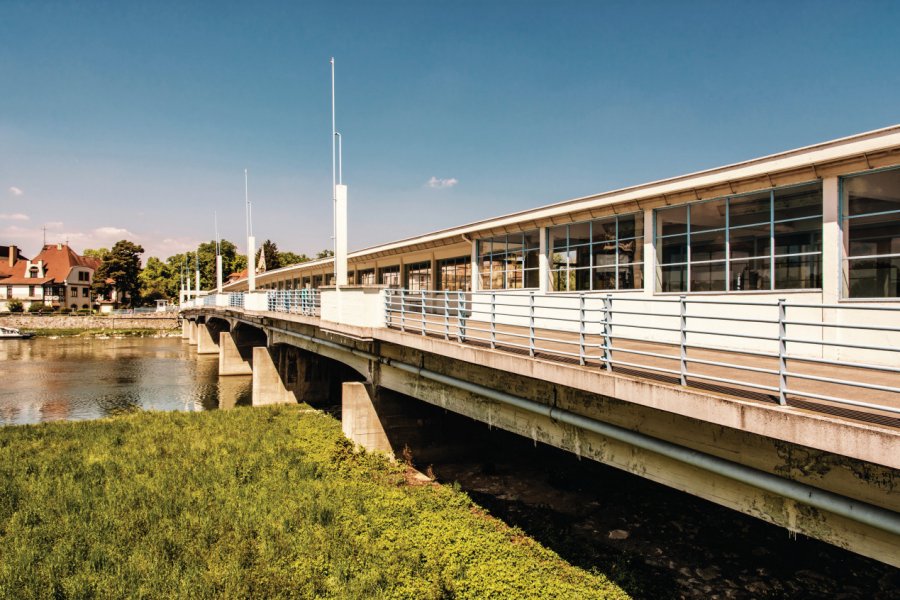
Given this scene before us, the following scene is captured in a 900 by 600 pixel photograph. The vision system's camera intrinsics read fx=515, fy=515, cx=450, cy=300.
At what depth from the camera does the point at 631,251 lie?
538 inches

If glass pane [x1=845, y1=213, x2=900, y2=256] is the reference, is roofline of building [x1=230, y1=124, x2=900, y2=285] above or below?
above

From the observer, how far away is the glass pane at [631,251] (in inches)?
527

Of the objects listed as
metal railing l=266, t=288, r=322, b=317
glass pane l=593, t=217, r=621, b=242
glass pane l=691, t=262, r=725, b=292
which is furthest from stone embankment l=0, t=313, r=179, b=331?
glass pane l=691, t=262, r=725, b=292

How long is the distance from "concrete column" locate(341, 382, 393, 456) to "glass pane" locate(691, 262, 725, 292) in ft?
29.8

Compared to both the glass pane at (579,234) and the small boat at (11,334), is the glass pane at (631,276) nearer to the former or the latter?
the glass pane at (579,234)

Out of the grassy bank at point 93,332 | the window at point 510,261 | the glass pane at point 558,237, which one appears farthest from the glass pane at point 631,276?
the grassy bank at point 93,332

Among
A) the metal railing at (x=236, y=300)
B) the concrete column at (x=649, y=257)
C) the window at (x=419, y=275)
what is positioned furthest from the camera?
the metal railing at (x=236, y=300)

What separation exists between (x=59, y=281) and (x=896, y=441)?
103 meters

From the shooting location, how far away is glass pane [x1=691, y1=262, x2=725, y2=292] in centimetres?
1152

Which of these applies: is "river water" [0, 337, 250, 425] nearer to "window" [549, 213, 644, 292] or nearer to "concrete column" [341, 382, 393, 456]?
"concrete column" [341, 382, 393, 456]

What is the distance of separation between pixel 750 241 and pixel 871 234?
2131 millimetres

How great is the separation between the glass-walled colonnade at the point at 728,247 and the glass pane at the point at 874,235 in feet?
0.05

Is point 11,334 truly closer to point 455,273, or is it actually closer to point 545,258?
point 455,273

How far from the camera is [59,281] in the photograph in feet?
271
